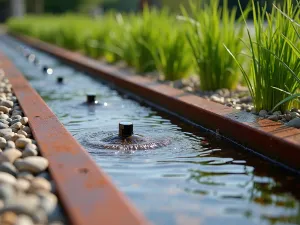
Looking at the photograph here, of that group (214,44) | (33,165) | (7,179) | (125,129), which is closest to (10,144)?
(33,165)

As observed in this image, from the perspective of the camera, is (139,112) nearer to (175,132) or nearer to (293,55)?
(175,132)

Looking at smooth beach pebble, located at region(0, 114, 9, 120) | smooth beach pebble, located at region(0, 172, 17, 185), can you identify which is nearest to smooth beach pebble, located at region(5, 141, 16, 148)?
smooth beach pebble, located at region(0, 172, 17, 185)

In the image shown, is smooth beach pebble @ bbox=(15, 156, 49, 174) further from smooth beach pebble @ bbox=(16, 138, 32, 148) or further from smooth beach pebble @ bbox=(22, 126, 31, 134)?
smooth beach pebble @ bbox=(22, 126, 31, 134)

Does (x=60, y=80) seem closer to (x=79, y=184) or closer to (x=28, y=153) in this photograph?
(x=28, y=153)

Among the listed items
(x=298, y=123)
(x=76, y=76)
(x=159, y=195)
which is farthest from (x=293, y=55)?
(x=76, y=76)

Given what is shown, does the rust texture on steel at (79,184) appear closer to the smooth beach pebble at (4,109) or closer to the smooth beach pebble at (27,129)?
the smooth beach pebble at (27,129)
